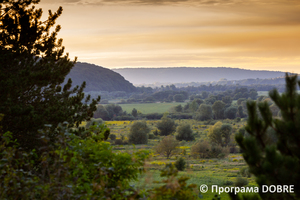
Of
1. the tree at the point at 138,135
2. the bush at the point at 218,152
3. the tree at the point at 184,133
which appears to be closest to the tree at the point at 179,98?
the tree at the point at 184,133

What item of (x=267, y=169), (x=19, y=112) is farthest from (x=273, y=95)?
(x=19, y=112)

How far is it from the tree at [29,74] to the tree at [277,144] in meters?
7.62

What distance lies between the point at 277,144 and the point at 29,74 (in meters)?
8.66

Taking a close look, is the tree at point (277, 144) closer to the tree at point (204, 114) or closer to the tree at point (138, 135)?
the tree at point (138, 135)

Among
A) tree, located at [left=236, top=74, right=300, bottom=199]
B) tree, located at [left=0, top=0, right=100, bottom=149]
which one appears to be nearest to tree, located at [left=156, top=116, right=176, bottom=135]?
tree, located at [left=0, top=0, right=100, bottom=149]

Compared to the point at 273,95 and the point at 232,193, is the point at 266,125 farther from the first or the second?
the point at 232,193

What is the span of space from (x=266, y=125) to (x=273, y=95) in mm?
443

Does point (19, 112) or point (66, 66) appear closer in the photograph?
point (19, 112)

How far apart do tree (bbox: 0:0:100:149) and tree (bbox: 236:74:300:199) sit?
7.62m

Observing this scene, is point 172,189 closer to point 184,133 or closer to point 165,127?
point 184,133

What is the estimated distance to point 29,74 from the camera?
33.2ft

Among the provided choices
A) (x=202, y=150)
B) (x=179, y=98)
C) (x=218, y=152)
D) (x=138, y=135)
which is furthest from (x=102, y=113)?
(x=179, y=98)

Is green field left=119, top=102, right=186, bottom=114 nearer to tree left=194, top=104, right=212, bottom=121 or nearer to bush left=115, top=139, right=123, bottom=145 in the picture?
tree left=194, top=104, right=212, bottom=121

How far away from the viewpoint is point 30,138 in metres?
10.7
